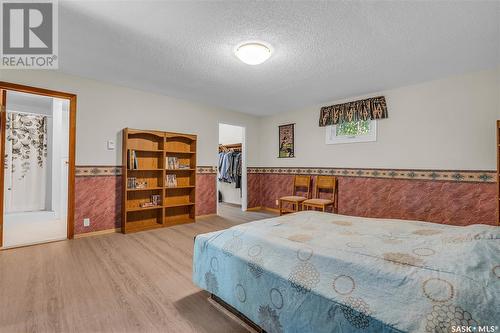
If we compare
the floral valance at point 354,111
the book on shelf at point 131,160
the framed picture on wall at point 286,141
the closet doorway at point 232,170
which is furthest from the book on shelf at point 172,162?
the floral valance at point 354,111

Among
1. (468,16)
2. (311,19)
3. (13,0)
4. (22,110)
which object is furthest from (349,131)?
(22,110)

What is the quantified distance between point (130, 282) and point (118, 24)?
2.29 meters

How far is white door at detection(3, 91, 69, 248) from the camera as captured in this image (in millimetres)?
4816

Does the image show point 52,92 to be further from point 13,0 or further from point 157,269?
point 157,269

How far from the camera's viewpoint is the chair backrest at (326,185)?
426 cm

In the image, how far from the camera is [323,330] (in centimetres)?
102

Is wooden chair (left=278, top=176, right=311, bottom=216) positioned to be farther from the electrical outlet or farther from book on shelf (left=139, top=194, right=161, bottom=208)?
the electrical outlet

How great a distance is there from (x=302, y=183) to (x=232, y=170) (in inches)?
83.1

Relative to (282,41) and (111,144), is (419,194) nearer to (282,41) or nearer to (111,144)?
(282,41)

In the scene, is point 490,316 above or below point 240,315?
above

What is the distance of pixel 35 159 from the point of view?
525 centimetres

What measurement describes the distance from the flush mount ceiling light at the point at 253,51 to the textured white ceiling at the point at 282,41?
8 cm

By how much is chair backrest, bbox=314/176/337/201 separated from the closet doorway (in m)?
1.76

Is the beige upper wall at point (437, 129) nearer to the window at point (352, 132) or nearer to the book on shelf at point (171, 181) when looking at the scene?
the window at point (352, 132)
